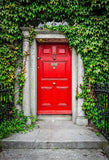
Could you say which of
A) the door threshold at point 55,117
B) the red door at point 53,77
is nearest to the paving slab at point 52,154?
the door threshold at point 55,117

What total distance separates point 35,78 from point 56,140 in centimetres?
209

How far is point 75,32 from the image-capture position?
435 cm

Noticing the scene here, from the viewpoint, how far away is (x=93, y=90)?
444 centimetres

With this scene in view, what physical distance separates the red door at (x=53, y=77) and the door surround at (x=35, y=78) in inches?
10.4

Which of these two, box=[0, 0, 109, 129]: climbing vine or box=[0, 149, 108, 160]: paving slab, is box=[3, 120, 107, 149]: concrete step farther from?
box=[0, 0, 109, 129]: climbing vine

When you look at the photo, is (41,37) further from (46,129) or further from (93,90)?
(46,129)

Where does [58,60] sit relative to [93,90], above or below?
above

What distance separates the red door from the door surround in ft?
0.87

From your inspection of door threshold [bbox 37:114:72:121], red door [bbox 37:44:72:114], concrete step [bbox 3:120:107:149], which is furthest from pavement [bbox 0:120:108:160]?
red door [bbox 37:44:72:114]

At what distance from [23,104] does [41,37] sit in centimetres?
217

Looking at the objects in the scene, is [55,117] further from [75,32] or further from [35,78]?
[75,32]

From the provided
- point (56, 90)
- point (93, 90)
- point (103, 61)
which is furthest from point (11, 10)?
point (93, 90)

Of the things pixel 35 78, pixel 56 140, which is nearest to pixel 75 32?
pixel 35 78

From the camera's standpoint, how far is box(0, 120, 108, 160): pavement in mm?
2932
